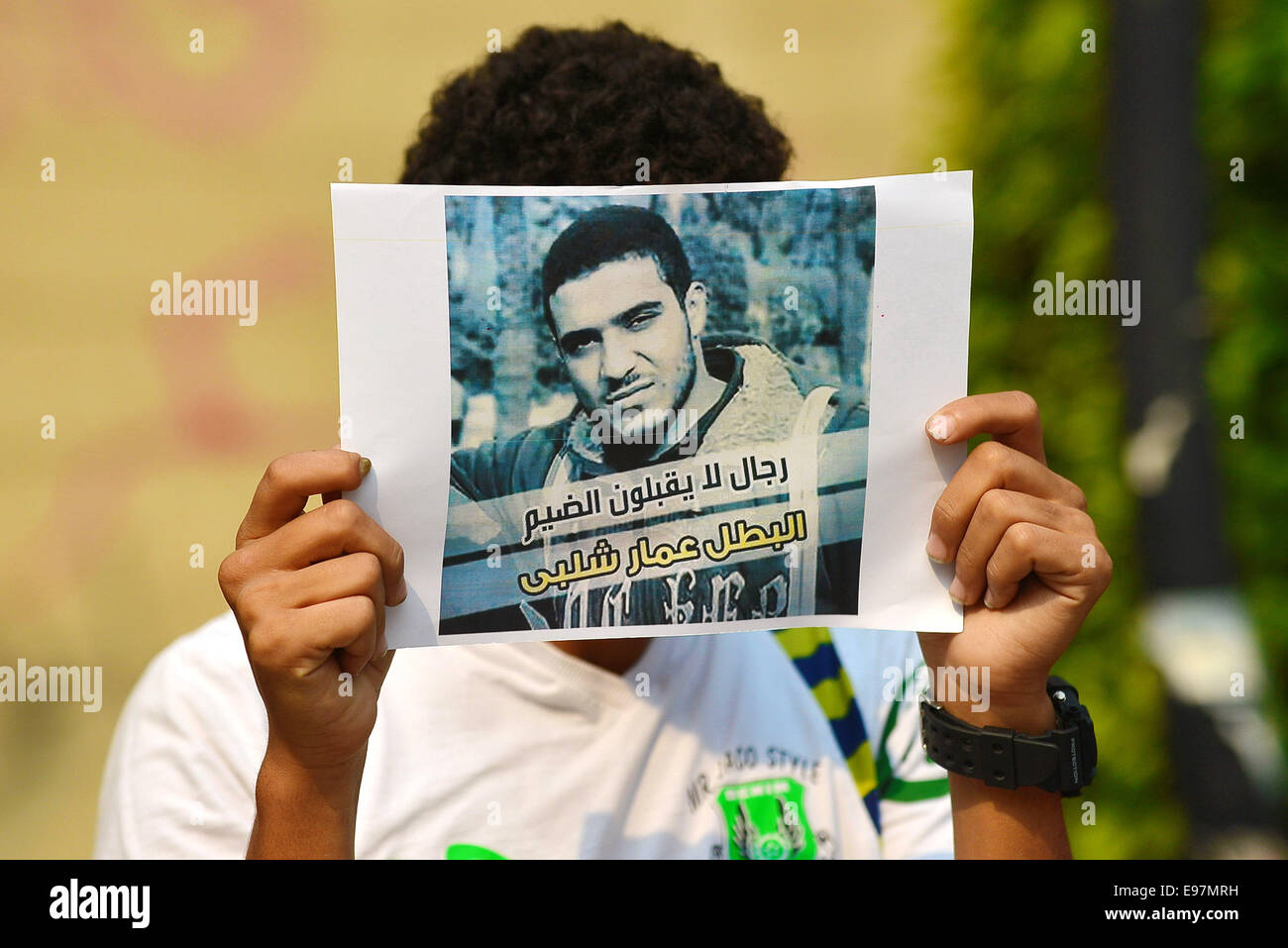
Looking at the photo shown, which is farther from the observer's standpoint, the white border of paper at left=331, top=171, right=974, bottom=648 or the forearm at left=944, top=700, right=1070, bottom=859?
the forearm at left=944, top=700, right=1070, bottom=859

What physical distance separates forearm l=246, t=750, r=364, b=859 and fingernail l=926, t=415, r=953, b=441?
0.75m

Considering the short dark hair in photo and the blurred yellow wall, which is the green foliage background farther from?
the short dark hair in photo

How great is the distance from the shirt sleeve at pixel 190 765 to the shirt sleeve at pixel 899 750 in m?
0.83

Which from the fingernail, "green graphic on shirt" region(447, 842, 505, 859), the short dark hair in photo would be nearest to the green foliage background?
the fingernail

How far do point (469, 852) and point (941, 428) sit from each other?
78 cm

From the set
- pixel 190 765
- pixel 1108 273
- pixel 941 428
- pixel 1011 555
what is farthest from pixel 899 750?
pixel 1108 273

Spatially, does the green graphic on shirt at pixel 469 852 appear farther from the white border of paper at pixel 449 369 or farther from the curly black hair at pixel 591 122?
the curly black hair at pixel 591 122

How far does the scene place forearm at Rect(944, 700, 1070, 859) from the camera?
4.05ft

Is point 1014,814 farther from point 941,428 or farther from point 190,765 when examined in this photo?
point 190,765

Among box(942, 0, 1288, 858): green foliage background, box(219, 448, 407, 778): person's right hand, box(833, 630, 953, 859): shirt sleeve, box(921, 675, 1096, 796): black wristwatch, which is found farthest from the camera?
box(942, 0, 1288, 858): green foliage background

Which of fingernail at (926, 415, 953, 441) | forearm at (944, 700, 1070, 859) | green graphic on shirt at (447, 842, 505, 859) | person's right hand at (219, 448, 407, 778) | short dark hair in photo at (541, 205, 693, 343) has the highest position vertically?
short dark hair in photo at (541, 205, 693, 343)

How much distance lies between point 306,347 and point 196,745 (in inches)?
61.2

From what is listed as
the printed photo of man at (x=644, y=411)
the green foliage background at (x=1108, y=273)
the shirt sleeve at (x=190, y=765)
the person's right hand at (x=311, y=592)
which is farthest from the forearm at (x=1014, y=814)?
the green foliage background at (x=1108, y=273)
